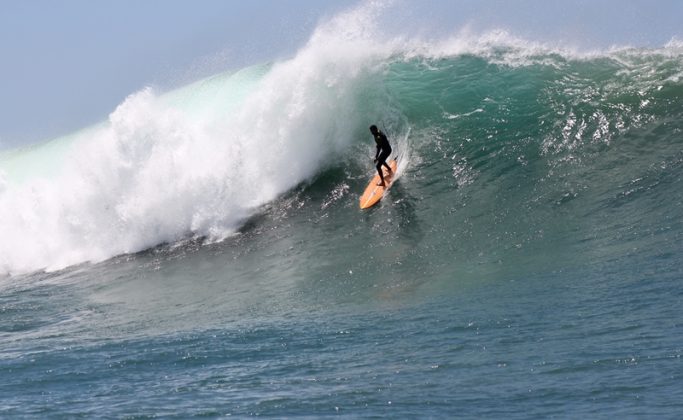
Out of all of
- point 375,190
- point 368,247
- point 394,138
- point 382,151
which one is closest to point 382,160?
point 382,151

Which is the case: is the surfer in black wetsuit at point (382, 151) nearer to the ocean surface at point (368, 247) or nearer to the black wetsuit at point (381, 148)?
the black wetsuit at point (381, 148)

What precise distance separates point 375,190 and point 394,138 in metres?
2.47

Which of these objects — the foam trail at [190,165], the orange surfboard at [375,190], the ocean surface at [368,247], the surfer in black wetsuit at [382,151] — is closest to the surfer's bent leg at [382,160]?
the surfer in black wetsuit at [382,151]

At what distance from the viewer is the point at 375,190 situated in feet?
52.0

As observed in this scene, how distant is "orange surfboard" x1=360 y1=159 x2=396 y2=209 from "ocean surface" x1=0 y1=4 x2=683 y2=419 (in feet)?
0.87

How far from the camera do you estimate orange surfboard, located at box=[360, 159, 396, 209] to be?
Result: 15.5 meters

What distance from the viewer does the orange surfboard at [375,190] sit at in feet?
50.8

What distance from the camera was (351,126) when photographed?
18609 millimetres

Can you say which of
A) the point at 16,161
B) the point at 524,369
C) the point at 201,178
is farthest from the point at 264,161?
the point at 16,161

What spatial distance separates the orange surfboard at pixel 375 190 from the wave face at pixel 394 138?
365 millimetres

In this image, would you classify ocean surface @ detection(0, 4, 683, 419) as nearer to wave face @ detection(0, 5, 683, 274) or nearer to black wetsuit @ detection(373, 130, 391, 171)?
wave face @ detection(0, 5, 683, 274)

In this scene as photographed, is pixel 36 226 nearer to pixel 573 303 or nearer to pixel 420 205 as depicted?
pixel 420 205

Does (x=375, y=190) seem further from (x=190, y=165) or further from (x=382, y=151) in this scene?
(x=190, y=165)

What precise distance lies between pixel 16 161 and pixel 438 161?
21.6 m
